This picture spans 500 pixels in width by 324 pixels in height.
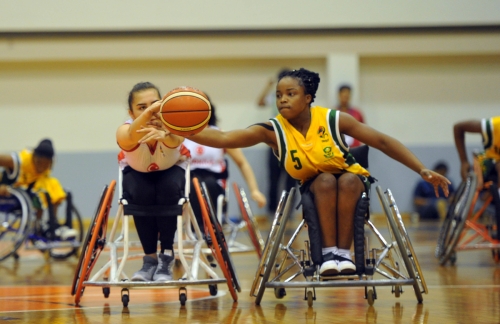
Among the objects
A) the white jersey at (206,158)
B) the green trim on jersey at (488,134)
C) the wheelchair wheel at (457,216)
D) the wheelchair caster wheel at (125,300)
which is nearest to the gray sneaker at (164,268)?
the wheelchair caster wheel at (125,300)

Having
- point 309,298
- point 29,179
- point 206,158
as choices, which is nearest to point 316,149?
point 309,298

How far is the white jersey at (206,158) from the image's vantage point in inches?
226

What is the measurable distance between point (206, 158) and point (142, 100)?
2.11 meters

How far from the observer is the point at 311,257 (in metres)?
3.46

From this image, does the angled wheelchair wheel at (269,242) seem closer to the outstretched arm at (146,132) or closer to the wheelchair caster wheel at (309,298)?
Answer: the wheelchair caster wheel at (309,298)

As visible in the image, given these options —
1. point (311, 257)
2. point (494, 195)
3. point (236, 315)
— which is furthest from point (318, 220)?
point (494, 195)

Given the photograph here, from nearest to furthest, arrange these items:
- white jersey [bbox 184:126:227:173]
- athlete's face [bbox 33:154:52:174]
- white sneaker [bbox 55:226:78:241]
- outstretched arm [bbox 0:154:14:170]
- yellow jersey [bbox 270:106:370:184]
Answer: yellow jersey [bbox 270:106:370:184]
white jersey [bbox 184:126:227:173]
outstretched arm [bbox 0:154:14:170]
athlete's face [bbox 33:154:52:174]
white sneaker [bbox 55:226:78:241]

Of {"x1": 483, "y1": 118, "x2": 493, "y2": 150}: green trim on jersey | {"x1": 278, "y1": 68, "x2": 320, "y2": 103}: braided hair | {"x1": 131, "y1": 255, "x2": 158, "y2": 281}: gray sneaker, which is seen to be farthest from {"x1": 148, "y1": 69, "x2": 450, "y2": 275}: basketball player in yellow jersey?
{"x1": 483, "y1": 118, "x2": 493, "y2": 150}: green trim on jersey

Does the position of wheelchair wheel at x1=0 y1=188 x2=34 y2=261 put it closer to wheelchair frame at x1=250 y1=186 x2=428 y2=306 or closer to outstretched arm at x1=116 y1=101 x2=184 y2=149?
outstretched arm at x1=116 y1=101 x2=184 y2=149

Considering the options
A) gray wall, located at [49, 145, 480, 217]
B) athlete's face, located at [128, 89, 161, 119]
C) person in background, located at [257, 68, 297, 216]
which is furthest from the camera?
gray wall, located at [49, 145, 480, 217]

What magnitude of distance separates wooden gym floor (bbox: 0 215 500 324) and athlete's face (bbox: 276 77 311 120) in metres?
0.88

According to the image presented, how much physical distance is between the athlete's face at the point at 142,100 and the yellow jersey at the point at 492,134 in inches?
99.2

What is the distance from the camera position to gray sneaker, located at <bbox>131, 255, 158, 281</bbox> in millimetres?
3621

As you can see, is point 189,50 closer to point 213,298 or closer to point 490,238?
point 490,238
